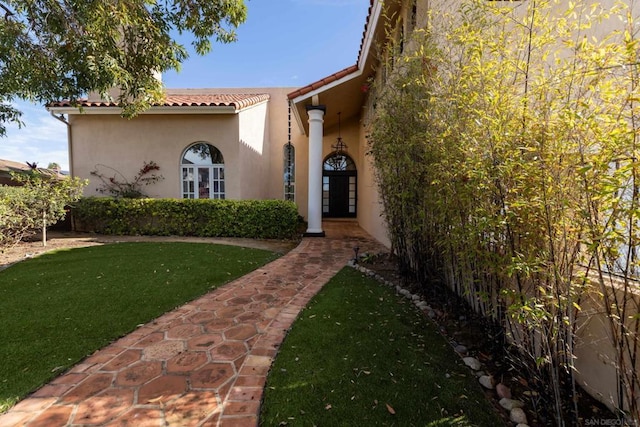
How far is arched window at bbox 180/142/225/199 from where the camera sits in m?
10.8

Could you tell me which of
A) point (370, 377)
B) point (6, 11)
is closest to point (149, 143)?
point (6, 11)

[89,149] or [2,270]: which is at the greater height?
[89,149]

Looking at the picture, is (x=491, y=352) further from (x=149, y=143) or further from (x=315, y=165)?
(x=149, y=143)

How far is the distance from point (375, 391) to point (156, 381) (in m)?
1.86

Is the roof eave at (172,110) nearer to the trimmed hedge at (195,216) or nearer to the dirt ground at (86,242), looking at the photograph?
the trimmed hedge at (195,216)

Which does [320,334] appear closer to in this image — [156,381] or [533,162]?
[156,381]

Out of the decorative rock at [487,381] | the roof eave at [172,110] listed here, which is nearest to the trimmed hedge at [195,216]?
the roof eave at [172,110]

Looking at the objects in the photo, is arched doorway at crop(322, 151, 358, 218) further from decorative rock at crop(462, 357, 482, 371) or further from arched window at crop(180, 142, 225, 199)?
decorative rock at crop(462, 357, 482, 371)

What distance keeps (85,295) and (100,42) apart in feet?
14.1

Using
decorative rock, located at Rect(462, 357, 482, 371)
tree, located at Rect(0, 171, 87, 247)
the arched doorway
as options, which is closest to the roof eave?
tree, located at Rect(0, 171, 87, 247)

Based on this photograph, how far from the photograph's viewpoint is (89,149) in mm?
10797

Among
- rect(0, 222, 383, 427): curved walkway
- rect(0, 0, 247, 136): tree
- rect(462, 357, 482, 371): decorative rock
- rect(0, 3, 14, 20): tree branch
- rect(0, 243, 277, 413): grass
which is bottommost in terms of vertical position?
rect(462, 357, 482, 371): decorative rock

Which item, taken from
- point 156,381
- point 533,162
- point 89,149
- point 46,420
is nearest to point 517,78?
point 533,162

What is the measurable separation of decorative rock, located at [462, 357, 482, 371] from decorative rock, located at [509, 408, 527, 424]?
53 centimetres
